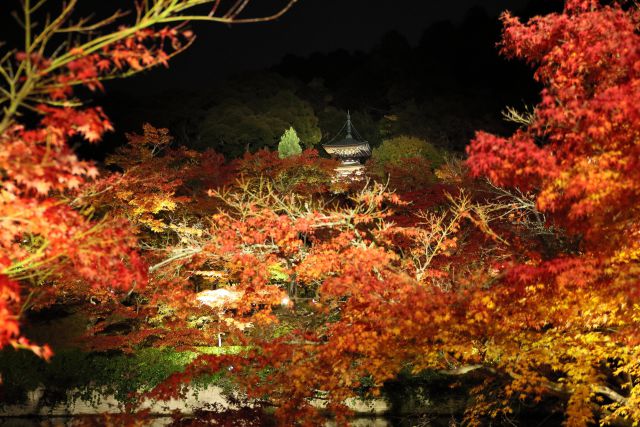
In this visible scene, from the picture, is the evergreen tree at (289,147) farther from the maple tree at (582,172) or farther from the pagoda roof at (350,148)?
the maple tree at (582,172)

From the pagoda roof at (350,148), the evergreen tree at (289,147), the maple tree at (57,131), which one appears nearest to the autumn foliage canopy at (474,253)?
the maple tree at (57,131)

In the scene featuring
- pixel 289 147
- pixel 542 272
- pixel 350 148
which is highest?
pixel 542 272

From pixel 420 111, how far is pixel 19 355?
25362 mm

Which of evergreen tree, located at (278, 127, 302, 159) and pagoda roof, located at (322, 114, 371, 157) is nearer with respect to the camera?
evergreen tree, located at (278, 127, 302, 159)

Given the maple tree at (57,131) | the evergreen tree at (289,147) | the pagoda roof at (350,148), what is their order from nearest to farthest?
the maple tree at (57,131)
the evergreen tree at (289,147)
the pagoda roof at (350,148)

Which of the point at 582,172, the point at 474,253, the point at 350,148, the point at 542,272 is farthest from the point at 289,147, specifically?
the point at 582,172

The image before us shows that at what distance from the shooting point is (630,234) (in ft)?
19.2

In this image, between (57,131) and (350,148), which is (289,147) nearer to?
(350,148)

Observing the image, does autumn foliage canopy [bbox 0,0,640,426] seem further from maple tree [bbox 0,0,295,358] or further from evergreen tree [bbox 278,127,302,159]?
evergreen tree [bbox 278,127,302,159]

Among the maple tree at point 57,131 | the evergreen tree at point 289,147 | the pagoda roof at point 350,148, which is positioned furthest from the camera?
the pagoda roof at point 350,148

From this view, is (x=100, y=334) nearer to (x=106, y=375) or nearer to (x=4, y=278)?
(x=106, y=375)

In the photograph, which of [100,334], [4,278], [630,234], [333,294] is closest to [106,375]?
[100,334]

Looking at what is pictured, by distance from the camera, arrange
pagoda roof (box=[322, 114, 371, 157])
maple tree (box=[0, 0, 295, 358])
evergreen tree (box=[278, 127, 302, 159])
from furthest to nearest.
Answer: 1. pagoda roof (box=[322, 114, 371, 157])
2. evergreen tree (box=[278, 127, 302, 159])
3. maple tree (box=[0, 0, 295, 358])

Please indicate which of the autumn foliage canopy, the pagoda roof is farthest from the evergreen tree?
the autumn foliage canopy
